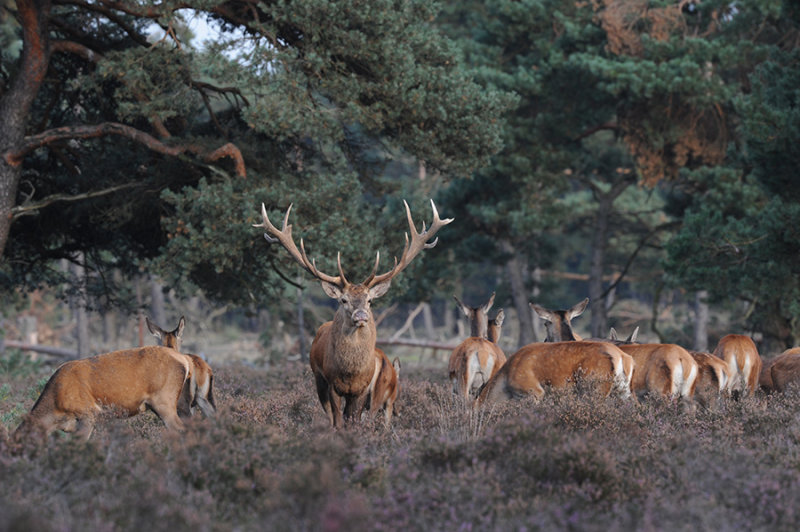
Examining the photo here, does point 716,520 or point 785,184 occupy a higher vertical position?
point 785,184

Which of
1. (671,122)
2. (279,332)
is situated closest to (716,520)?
(671,122)

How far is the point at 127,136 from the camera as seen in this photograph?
1248 centimetres

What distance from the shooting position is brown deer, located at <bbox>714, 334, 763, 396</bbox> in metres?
10.3

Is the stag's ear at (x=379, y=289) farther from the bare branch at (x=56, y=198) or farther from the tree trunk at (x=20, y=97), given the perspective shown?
the tree trunk at (x=20, y=97)

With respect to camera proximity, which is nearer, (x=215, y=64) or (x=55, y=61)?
(x=215, y=64)

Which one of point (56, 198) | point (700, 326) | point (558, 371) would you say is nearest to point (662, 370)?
point (558, 371)

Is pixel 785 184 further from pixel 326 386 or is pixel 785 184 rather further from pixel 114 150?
pixel 114 150

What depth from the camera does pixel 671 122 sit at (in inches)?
766

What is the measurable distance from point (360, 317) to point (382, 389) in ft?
3.99

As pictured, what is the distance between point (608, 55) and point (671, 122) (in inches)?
79.5

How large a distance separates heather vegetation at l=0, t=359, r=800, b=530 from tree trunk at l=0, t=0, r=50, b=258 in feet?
21.1

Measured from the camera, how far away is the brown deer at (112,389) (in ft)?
25.5

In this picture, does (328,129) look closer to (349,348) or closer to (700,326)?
(349,348)

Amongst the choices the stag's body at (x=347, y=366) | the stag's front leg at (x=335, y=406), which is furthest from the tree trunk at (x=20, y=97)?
the stag's front leg at (x=335, y=406)
